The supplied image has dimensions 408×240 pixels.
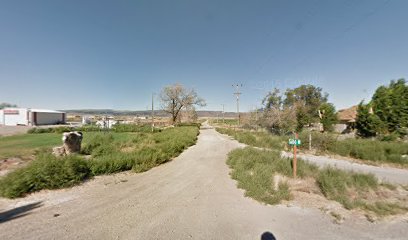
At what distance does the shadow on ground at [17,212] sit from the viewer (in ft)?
12.6

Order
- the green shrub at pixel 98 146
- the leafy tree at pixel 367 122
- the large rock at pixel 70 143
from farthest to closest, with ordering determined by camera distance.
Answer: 1. the leafy tree at pixel 367 122
2. the large rock at pixel 70 143
3. the green shrub at pixel 98 146

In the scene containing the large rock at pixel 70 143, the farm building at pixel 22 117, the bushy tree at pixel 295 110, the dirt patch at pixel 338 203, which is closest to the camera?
the dirt patch at pixel 338 203

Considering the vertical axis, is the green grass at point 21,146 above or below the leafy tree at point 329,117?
below

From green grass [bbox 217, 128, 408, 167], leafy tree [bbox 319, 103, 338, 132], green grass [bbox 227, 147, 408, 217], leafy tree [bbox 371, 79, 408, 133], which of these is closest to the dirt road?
green grass [bbox 227, 147, 408, 217]

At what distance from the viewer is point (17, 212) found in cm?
412

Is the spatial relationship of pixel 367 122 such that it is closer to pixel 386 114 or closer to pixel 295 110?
pixel 386 114

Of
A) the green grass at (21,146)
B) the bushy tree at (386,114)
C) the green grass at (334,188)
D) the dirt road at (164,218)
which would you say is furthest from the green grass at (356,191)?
the bushy tree at (386,114)

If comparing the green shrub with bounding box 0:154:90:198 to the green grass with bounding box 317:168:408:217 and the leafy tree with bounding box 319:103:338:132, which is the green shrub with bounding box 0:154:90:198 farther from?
the leafy tree with bounding box 319:103:338:132

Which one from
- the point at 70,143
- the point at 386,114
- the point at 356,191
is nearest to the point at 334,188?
the point at 356,191

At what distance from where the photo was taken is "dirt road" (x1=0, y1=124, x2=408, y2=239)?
3.46m

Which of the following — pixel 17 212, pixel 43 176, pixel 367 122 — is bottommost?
pixel 17 212

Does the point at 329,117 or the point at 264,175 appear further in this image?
the point at 329,117

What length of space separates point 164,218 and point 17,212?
144 inches

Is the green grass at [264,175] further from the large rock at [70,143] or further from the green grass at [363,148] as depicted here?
the large rock at [70,143]
